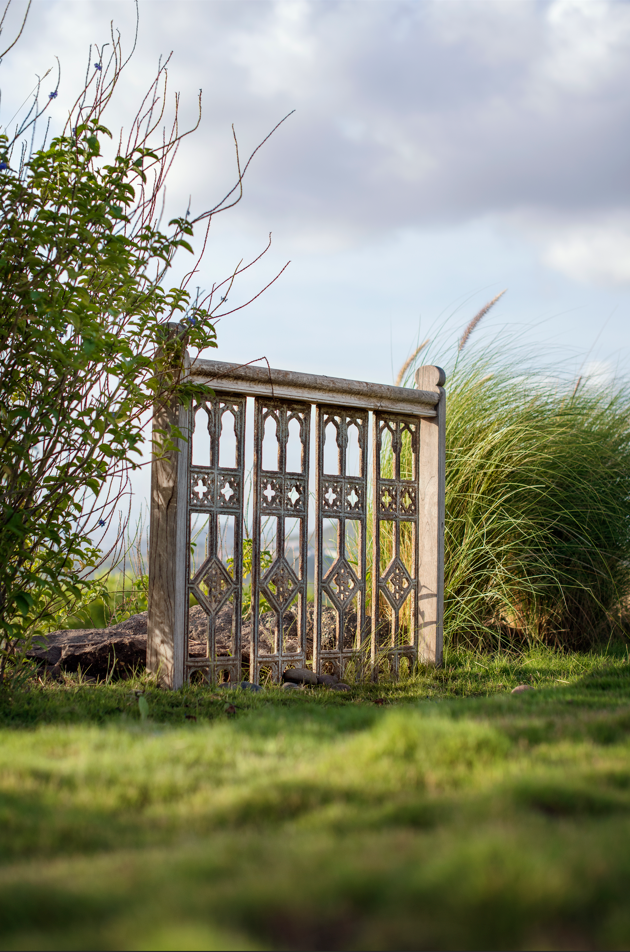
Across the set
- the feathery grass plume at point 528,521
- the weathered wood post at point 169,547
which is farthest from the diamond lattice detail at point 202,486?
the feathery grass plume at point 528,521

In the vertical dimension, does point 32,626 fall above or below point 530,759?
above

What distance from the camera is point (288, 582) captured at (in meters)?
5.52

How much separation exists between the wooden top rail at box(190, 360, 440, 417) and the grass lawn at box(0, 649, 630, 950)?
236 cm

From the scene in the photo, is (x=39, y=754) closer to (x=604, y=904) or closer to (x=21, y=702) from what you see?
(x=21, y=702)

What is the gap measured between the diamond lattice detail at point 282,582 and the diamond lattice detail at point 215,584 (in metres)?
0.32

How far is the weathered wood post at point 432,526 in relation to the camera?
20.5 ft

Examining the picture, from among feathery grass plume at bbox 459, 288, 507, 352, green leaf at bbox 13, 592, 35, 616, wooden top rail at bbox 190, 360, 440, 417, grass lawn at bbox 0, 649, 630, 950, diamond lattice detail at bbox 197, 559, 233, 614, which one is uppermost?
feathery grass plume at bbox 459, 288, 507, 352

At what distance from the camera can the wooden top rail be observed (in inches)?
202

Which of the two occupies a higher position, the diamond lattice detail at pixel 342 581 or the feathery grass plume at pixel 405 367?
the feathery grass plume at pixel 405 367

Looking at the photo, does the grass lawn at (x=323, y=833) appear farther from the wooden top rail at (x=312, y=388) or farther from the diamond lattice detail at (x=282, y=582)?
the wooden top rail at (x=312, y=388)

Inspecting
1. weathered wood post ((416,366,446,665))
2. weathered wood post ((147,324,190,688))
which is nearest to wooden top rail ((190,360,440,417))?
weathered wood post ((416,366,446,665))

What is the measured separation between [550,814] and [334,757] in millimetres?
707

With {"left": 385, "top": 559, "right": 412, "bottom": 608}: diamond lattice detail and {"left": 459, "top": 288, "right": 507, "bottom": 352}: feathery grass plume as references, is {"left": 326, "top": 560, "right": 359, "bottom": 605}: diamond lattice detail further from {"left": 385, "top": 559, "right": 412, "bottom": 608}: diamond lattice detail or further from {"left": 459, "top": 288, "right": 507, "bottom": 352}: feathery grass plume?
{"left": 459, "top": 288, "right": 507, "bottom": 352}: feathery grass plume

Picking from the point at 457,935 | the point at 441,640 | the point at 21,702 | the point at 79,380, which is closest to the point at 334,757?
the point at 457,935
